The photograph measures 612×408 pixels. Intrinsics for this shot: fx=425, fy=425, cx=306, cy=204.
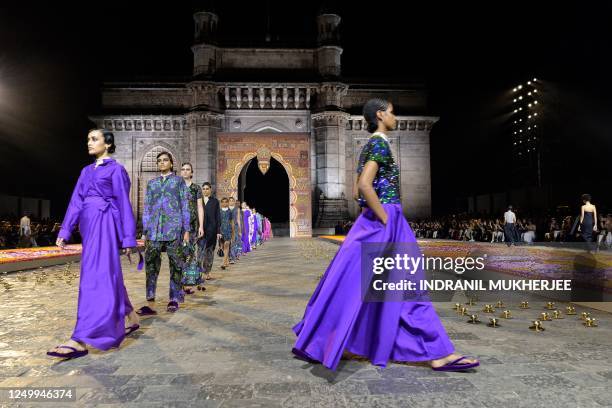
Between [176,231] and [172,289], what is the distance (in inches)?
30.4

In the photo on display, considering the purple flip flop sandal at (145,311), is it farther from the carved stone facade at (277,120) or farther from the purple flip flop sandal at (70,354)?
the carved stone facade at (277,120)

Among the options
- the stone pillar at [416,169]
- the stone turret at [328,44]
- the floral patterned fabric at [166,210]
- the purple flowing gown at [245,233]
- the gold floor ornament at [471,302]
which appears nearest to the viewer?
the floral patterned fabric at [166,210]

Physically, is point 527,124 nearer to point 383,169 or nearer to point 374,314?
point 383,169

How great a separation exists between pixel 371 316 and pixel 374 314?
3 centimetres

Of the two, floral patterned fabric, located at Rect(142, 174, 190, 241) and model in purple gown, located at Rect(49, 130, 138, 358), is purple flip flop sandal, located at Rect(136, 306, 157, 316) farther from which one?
model in purple gown, located at Rect(49, 130, 138, 358)

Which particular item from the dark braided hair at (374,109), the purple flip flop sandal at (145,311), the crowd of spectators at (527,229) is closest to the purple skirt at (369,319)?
the dark braided hair at (374,109)

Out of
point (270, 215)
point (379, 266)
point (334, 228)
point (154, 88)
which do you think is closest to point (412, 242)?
point (379, 266)

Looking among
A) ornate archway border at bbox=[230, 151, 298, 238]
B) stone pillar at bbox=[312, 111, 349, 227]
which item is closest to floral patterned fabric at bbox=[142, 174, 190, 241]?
ornate archway border at bbox=[230, 151, 298, 238]

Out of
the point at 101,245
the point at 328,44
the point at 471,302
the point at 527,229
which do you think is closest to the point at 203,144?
the point at 328,44

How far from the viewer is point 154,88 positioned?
29781mm

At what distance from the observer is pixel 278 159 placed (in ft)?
90.0

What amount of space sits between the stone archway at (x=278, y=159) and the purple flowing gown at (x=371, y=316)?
78.4 feet

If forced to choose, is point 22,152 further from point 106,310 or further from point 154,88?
point 106,310

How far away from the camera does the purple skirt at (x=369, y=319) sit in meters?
2.93
